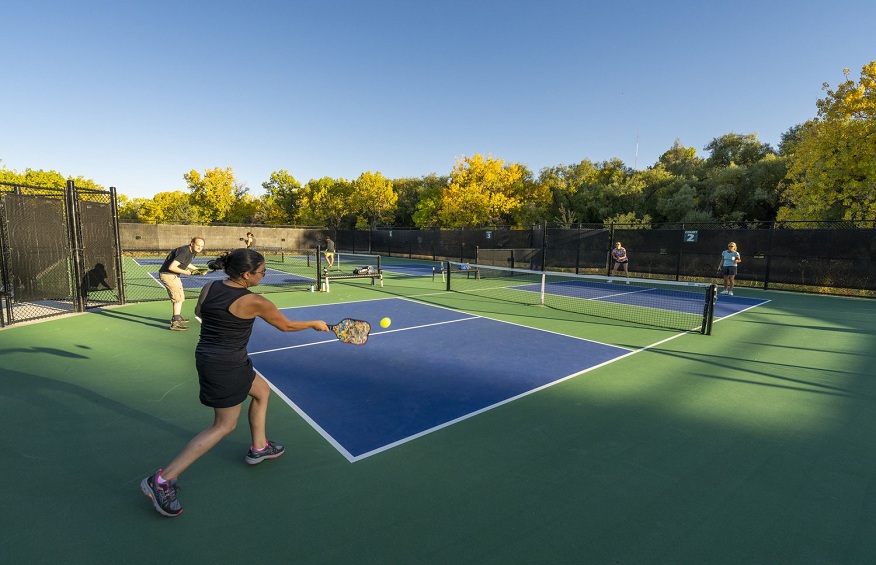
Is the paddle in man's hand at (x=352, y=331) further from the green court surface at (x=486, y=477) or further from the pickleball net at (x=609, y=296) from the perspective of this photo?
the pickleball net at (x=609, y=296)

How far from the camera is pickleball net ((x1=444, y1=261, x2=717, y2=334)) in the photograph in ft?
33.4

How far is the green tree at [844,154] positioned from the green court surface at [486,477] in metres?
18.0

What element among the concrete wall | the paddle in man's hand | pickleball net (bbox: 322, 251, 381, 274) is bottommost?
pickleball net (bbox: 322, 251, 381, 274)

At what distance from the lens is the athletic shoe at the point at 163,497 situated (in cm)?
299

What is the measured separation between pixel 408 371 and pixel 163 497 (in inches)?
142

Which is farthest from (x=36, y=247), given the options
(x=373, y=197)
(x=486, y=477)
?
(x=373, y=197)

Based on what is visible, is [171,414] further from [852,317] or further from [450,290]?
[852,317]

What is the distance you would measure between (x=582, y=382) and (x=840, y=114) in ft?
73.8

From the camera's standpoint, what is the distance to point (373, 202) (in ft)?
160

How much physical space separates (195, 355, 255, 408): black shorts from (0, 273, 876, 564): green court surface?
837 millimetres

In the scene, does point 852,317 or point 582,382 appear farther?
point 852,317

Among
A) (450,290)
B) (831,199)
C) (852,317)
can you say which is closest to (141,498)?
(450,290)

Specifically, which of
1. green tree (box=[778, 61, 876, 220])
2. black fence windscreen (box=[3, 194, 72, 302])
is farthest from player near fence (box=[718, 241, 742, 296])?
black fence windscreen (box=[3, 194, 72, 302])

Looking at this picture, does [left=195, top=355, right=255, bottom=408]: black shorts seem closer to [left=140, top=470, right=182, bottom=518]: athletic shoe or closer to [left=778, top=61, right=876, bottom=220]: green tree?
[left=140, top=470, right=182, bottom=518]: athletic shoe
